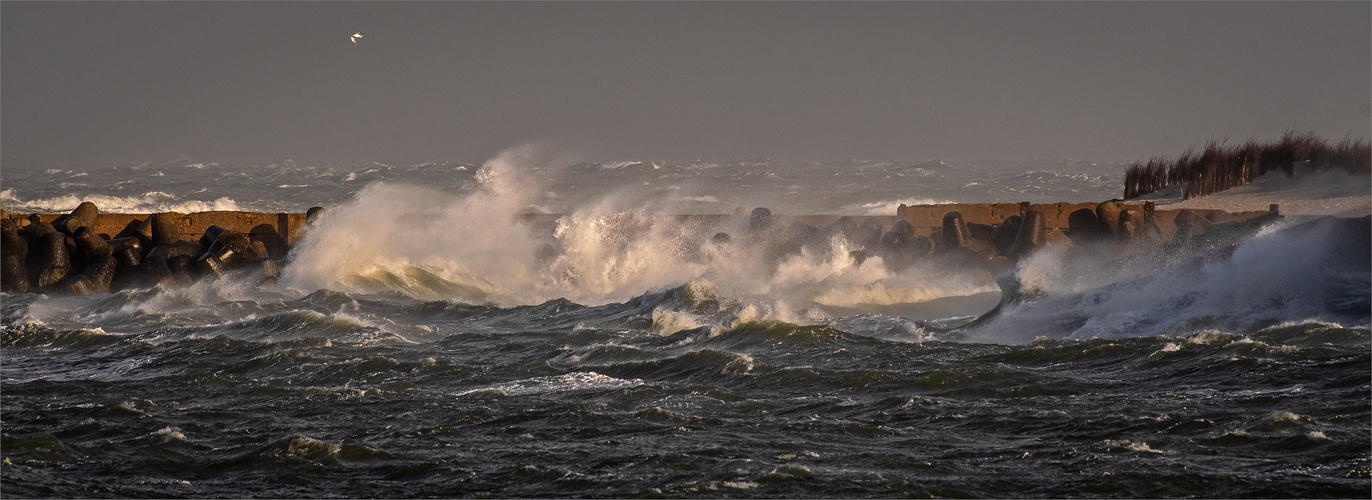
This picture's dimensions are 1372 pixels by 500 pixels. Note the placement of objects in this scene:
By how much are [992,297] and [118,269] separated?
10929 mm

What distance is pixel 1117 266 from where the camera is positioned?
37.9 feet

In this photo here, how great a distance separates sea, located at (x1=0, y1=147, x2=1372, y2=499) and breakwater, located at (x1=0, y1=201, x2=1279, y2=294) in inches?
16.3

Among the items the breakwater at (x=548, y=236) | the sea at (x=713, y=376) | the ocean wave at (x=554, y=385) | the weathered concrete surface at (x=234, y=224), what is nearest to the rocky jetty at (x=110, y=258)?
the breakwater at (x=548, y=236)

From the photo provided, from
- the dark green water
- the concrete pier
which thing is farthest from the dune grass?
the dark green water

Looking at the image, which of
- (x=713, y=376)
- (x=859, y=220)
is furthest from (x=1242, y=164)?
(x=713, y=376)

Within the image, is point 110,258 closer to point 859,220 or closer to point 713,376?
point 859,220

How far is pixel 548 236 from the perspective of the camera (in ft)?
55.4

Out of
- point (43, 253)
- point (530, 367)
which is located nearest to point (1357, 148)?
point (530, 367)

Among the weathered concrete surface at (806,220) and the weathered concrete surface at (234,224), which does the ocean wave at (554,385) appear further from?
the weathered concrete surface at (234,224)

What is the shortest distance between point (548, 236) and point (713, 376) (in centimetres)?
956

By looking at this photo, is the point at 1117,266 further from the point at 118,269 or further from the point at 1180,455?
the point at 118,269

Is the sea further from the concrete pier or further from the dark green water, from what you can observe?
the concrete pier

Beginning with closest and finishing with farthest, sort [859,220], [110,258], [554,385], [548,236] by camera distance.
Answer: [554,385]
[110,258]
[859,220]
[548,236]

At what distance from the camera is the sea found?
5.17m
